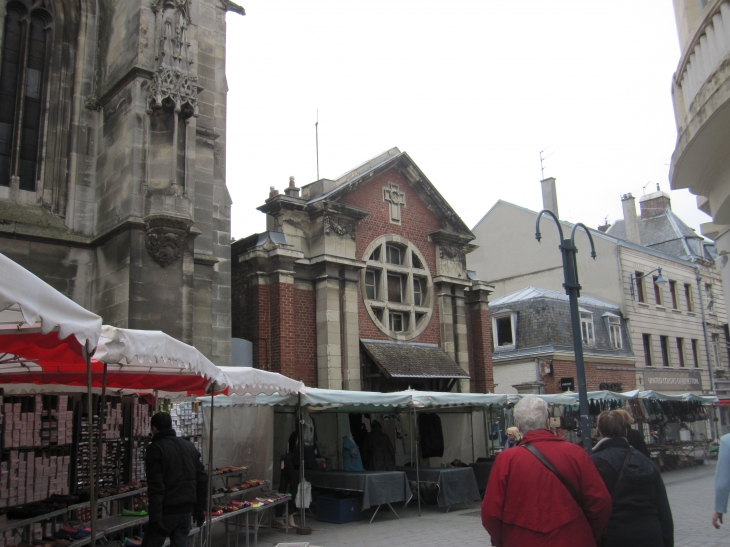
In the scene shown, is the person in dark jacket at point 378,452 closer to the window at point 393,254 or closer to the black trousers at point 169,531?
the window at point 393,254

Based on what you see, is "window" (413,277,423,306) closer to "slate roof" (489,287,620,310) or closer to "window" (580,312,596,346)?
"slate roof" (489,287,620,310)

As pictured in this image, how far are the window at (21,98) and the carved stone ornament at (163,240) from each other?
277 cm

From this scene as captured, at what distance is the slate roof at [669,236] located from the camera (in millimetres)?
36750

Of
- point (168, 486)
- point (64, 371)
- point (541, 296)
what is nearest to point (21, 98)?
point (64, 371)

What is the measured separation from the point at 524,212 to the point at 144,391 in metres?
25.9

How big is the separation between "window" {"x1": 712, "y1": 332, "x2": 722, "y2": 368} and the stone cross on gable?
24278mm

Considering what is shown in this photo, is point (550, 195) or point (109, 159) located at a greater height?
point (550, 195)

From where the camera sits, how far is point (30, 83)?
12.7 meters

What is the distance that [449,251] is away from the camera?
21.4m

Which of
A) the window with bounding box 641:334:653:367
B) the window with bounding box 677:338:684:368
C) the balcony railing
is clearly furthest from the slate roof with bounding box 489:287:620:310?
the balcony railing

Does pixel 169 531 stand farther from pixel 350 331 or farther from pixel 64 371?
pixel 350 331

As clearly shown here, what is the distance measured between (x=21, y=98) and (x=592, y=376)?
22.6 m

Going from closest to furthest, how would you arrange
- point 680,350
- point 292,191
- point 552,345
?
point 292,191 < point 552,345 < point 680,350

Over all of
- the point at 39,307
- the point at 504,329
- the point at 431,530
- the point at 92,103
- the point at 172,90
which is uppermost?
the point at 92,103
